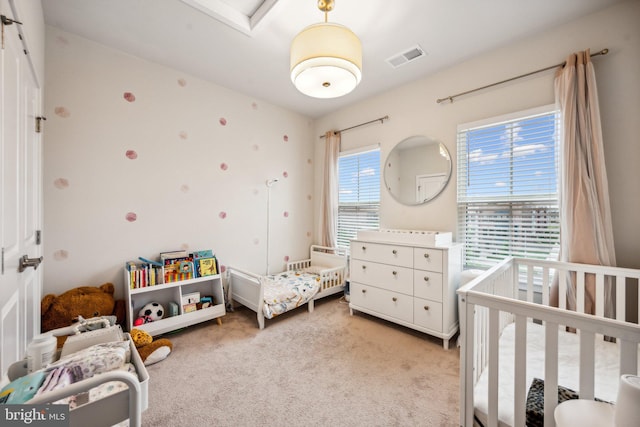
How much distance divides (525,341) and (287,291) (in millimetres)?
2099

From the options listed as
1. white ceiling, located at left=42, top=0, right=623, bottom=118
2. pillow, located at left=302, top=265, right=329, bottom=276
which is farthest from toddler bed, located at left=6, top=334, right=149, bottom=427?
pillow, located at left=302, top=265, right=329, bottom=276

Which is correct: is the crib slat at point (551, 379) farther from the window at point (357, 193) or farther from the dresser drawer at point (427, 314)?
the window at point (357, 193)

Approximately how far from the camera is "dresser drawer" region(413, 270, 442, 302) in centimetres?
228

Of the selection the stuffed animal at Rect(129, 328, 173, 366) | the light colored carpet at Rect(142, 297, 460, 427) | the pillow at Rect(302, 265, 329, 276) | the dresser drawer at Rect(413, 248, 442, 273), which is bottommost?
the light colored carpet at Rect(142, 297, 460, 427)

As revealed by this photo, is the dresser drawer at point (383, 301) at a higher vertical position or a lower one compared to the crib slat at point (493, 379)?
lower

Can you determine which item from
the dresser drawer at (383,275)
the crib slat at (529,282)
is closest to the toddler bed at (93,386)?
the dresser drawer at (383,275)

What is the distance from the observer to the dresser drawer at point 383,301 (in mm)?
2473

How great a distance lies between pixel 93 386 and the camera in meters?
0.66

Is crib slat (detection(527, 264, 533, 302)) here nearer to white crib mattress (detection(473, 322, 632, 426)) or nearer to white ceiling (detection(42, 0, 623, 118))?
white crib mattress (detection(473, 322, 632, 426))

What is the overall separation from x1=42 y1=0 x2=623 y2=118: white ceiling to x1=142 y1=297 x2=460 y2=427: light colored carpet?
265 centimetres

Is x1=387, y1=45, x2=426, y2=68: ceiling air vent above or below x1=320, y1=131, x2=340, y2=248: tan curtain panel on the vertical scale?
above

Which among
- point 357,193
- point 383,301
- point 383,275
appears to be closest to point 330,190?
point 357,193

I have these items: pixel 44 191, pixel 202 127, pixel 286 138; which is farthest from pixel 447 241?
pixel 44 191

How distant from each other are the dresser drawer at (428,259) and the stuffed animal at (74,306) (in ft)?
8.69
